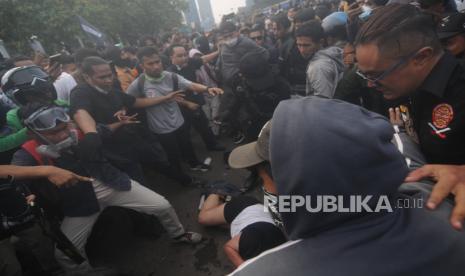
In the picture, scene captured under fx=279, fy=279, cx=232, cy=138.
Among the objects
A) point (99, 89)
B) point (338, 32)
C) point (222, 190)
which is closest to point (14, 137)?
point (99, 89)

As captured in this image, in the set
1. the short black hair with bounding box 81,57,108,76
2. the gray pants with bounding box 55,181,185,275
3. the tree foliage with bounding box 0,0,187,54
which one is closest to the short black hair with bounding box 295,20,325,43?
the short black hair with bounding box 81,57,108,76

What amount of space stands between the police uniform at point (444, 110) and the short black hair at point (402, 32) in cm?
13

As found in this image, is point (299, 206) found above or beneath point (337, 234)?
above

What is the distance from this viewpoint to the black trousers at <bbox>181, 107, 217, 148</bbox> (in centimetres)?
497

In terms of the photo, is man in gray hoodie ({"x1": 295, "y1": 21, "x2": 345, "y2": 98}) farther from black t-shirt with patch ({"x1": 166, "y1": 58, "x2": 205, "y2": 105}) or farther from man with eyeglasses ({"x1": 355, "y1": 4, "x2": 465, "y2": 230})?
black t-shirt with patch ({"x1": 166, "y1": 58, "x2": 205, "y2": 105})

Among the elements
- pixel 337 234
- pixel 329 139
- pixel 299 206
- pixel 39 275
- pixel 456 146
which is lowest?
pixel 39 275

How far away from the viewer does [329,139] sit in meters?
0.80

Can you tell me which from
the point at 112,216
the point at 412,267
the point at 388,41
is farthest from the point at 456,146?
the point at 112,216

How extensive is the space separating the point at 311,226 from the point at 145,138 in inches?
125

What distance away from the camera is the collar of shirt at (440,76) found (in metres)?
1.36

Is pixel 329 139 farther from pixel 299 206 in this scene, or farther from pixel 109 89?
pixel 109 89

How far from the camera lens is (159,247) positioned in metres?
3.28

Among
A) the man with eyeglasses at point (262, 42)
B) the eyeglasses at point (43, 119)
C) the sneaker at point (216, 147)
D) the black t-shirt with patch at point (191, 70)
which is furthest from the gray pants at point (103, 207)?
the man with eyeglasses at point (262, 42)

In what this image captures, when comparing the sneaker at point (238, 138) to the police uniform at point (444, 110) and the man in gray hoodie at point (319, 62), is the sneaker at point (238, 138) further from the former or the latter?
the police uniform at point (444, 110)
